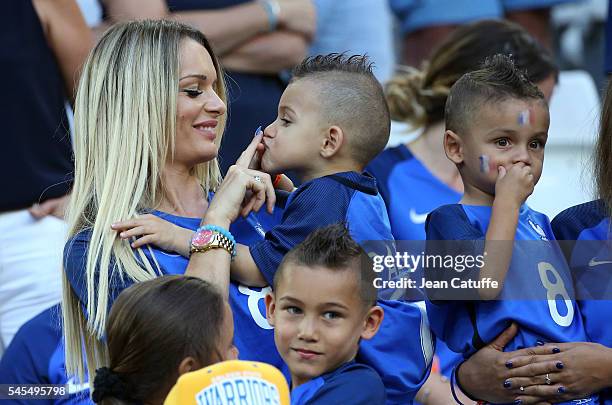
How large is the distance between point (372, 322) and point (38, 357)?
1241mm

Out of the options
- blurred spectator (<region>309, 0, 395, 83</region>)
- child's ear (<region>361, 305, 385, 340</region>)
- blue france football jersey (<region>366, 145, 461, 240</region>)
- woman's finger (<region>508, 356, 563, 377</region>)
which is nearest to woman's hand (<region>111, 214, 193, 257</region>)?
child's ear (<region>361, 305, 385, 340</region>)

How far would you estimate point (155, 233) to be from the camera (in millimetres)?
3035

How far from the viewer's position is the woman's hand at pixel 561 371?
2.89 metres

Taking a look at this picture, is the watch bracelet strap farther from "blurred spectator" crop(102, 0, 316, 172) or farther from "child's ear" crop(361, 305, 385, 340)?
"blurred spectator" crop(102, 0, 316, 172)

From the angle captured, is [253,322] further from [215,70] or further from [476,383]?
[215,70]

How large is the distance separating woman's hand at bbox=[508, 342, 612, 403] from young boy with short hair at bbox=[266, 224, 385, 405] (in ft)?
1.29

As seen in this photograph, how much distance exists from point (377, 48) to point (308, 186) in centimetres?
294

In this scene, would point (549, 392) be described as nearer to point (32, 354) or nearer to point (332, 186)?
point (332, 186)

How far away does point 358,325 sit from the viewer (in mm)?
2787

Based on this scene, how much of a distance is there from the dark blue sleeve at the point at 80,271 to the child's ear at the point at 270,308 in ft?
1.17

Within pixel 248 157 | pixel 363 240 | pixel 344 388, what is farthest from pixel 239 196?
pixel 344 388

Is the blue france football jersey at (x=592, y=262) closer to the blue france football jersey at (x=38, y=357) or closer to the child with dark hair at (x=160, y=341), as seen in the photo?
the child with dark hair at (x=160, y=341)

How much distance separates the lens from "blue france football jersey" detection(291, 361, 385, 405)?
8.75ft

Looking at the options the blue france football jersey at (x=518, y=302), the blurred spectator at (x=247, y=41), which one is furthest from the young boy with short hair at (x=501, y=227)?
the blurred spectator at (x=247, y=41)
